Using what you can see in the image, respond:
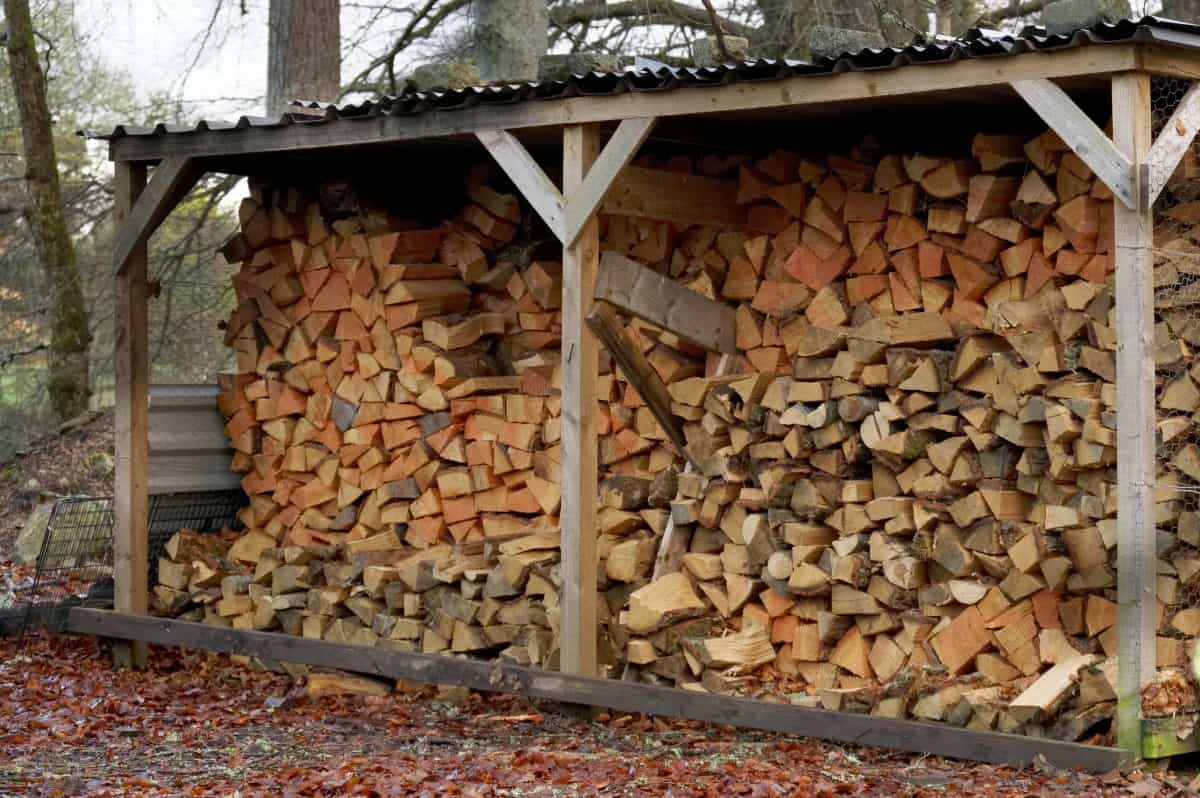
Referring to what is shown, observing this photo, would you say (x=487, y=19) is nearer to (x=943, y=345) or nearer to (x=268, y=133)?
(x=268, y=133)

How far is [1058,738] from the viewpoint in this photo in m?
5.94

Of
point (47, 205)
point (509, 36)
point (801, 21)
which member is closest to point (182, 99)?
point (47, 205)

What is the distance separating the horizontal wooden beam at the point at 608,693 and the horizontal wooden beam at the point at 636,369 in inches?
45.2

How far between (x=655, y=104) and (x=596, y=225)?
63 cm

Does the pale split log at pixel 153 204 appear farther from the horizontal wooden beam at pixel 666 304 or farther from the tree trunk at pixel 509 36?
the tree trunk at pixel 509 36

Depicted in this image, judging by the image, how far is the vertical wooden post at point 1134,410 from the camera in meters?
5.48

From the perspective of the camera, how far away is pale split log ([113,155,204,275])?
330 inches

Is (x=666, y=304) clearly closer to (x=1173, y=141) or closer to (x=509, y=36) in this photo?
(x=1173, y=141)

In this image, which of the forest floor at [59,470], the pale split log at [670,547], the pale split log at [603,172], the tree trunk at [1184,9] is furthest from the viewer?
the forest floor at [59,470]

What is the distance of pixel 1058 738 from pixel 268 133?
4530mm

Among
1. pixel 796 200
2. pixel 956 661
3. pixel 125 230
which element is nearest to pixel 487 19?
pixel 125 230

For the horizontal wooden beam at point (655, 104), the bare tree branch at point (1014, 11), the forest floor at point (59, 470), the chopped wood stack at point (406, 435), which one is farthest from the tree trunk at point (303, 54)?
the bare tree branch at point (1014, 11)

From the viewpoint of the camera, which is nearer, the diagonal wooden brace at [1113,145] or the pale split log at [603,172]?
the diagonal wooden brace at [1113,145]

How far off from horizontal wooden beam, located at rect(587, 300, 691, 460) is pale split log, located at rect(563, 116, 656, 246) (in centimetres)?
35
